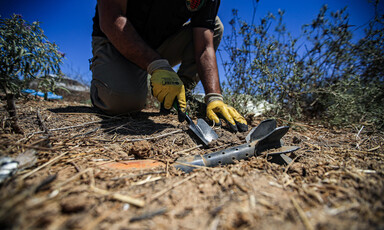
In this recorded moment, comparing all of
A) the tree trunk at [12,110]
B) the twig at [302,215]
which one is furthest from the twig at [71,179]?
the twig at [302,215]

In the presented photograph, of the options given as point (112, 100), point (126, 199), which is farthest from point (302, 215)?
point (112, 100)

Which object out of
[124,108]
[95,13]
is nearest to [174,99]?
[124,108]

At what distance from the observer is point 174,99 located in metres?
1.81

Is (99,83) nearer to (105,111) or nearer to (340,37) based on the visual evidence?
(105,111)

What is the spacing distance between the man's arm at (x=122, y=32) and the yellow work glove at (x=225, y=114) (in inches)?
35.4

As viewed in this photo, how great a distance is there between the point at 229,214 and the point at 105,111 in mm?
2305

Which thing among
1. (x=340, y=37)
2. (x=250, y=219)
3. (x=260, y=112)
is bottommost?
(x=250, y=219)

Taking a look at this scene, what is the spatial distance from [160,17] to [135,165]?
2.30 m

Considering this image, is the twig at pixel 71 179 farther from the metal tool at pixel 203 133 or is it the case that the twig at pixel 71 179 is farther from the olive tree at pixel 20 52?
the olive tree at pixel 20 52

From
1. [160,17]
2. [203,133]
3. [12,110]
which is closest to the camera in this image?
[12,110]

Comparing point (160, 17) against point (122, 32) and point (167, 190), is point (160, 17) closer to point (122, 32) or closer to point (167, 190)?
point (122, 32)

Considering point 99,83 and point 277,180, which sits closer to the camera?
point 277,180

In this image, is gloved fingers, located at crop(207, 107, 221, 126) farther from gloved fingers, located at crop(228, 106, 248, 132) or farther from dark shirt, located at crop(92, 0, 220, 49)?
dark shirt, located at crop(92, 0, 220, 49)

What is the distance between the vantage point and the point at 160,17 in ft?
8.00
